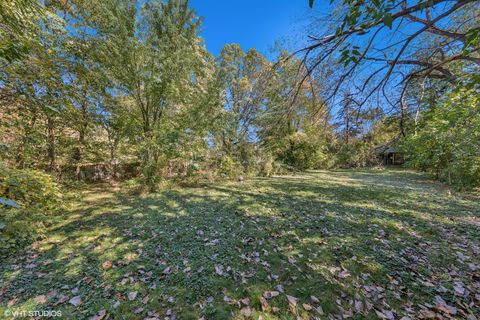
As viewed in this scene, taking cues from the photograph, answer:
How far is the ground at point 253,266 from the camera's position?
1.80 m

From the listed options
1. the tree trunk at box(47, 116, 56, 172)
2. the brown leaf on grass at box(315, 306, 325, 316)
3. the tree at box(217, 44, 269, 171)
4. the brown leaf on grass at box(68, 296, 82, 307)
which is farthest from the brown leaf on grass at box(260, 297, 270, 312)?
the tree at box(217, 44, 269, 171)

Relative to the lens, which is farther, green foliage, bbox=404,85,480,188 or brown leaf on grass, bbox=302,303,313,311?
green foliage, bbox=404,85,480,188

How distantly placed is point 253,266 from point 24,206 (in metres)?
3.92

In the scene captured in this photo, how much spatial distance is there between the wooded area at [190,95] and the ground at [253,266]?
186 millimetres

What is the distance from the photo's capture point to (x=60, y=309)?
177 cm

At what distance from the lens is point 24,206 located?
3.11 m

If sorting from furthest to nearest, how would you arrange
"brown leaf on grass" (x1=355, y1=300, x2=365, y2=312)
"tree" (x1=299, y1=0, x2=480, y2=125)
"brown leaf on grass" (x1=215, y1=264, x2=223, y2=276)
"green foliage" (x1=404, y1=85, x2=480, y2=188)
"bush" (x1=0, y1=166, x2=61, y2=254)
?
"green foliage" (x1=404, y1=85, x2=480, y2=188) < "bush" (x1=0, y1=166, x2=61, y2=254) < "brown leaf on grass" (x1=215, y1=264, x2=223, y2=276) < "brown leaf on grass" (x1=355, y1=300, x2=365, y2=312) < "tree" (x1=299, y1=0, x2=480, y2=125)

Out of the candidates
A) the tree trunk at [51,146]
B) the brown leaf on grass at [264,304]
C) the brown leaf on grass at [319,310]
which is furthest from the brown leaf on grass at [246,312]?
the tree trunk at [51,146]

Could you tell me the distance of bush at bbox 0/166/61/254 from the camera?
9.52 feet

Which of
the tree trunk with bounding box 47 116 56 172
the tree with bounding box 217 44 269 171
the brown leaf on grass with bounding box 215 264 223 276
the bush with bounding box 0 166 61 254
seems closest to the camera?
the brown leaf on grass with bounding box 215 264 223 276

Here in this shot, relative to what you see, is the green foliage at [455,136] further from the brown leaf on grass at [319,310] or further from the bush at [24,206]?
A: the bush at [24,206]

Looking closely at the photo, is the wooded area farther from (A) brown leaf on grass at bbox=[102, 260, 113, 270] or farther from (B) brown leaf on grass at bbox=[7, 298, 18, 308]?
(B) brown leaf on grass at bbox=[7, 298, 18, 308]

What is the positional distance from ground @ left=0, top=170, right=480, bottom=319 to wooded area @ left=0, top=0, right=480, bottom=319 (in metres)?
0.19

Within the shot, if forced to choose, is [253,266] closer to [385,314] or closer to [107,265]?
[385,314]
